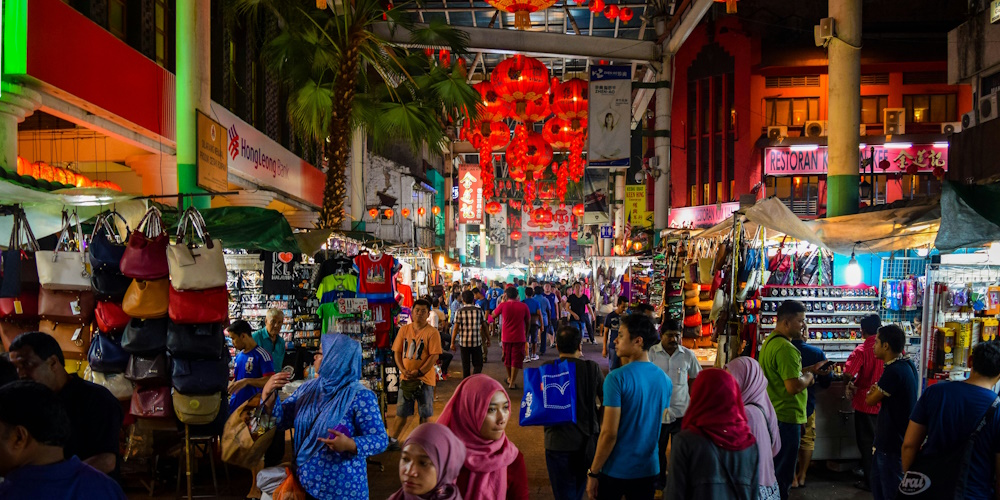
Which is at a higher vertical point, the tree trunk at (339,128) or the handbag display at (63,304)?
the tree trunk at (339,128)

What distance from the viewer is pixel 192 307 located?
5777mm

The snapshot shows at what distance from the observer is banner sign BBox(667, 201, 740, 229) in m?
25.8

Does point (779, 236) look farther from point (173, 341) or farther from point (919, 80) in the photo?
point (919, 80)

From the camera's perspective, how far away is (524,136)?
68.2 ft

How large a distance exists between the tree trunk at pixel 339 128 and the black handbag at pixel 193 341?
6.02 metres

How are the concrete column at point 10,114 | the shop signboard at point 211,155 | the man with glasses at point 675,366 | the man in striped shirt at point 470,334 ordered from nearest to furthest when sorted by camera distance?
the man with glasses at point 675,366, the concrete column at point 10,114, the shop signboard at point 211,155, the man in striped shirt at point 470,334

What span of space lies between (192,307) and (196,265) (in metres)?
0.33

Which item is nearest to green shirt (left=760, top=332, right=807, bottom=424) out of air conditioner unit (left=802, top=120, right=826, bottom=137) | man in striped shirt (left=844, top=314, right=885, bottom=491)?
man in striped shirt (left=844, top=314, right=885, bottom=491)

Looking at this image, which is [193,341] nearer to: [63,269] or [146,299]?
[146,299]

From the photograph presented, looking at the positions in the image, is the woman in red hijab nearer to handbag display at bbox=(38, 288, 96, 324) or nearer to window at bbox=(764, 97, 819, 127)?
handbag display at bbox=(38, 288, 96, 324)

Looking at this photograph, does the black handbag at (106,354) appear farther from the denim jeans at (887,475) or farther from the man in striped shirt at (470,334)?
the man in striped shirt at (470,334)

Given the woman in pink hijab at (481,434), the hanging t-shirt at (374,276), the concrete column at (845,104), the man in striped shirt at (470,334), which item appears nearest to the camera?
the woman in pink hijab at (481,434)

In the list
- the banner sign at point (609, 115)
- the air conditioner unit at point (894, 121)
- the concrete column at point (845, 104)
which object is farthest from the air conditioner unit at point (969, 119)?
the air conditioner unit at point (894, 121)

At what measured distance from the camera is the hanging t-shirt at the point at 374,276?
967 cm
